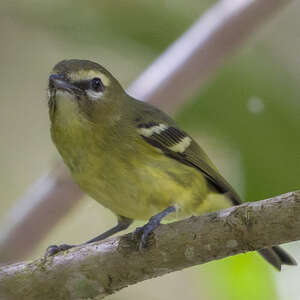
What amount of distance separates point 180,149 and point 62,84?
875mm

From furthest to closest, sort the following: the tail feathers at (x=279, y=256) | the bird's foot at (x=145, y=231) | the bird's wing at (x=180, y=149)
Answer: the tail feathers at (x=279, y=256) → the bird's wing at (x=180, y=149) → the bird's foot at (x=145, y=231)

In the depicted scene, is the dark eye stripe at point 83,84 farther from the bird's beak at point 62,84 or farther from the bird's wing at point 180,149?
the bird's wing at point 180,149

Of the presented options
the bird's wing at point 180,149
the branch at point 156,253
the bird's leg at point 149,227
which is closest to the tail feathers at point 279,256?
the bird's wing at point 180,149

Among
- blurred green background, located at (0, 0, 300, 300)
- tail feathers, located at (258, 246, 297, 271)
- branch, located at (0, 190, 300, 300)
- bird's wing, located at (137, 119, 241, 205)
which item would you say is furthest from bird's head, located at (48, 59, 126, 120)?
tail feathers, located at (258, 246, 297, 271)

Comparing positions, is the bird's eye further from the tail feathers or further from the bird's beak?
the tail feathers

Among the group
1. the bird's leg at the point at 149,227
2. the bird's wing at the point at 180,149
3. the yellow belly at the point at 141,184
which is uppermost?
the bird's wing at the point at 180,149

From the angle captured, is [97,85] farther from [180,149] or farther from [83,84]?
[180,149]

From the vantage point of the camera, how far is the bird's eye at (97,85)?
3893mm

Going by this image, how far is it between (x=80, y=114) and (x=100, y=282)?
0.98m

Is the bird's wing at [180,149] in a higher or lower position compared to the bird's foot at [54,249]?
higher

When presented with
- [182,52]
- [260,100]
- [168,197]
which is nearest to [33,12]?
[182,52]

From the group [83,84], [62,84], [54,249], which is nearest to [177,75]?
[83,84]

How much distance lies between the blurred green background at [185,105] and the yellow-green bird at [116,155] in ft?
1.82

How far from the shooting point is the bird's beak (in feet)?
12.2
